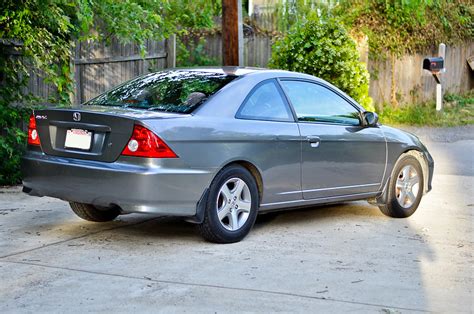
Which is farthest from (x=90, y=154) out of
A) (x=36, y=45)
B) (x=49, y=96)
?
(x=49, y=96)

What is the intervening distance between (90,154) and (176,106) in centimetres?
82

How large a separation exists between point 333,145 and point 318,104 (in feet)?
1.40

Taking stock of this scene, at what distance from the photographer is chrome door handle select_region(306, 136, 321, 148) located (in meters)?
8.16

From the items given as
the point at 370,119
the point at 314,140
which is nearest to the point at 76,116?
the point at 314,140

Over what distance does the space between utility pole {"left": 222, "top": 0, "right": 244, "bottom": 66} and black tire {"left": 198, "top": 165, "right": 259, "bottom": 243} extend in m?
5.67

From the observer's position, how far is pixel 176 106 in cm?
751

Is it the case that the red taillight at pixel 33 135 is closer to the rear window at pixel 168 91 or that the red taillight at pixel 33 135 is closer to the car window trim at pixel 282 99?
the rear window at pixel 168 91

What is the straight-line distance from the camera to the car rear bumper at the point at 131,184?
693cm

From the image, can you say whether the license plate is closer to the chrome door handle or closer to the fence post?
the chrome door handle

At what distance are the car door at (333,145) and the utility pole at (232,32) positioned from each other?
4437mm

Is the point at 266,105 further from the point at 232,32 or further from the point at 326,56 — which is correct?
the point at 326,56

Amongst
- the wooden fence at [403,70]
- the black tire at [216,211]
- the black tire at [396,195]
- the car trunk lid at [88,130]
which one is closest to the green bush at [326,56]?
the wooden fence at [403,70]

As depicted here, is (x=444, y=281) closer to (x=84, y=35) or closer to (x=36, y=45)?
(x=36, y=45)

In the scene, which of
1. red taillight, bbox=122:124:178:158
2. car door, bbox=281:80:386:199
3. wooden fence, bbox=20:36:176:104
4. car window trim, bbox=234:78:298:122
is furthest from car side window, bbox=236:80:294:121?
wooden fence, bbox=20:36:176:104
